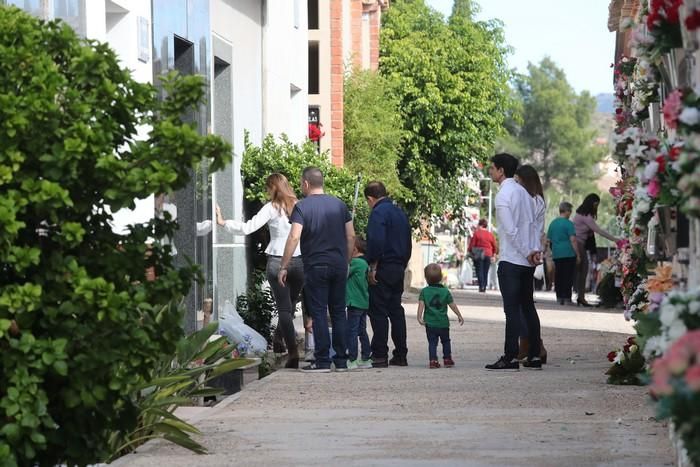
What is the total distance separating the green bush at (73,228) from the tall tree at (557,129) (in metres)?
133

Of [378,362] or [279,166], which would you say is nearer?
[378,362]

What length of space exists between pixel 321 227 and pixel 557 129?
5007 inches

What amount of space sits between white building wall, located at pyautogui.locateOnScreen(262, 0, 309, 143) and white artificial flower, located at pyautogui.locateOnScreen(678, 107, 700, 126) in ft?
59.2

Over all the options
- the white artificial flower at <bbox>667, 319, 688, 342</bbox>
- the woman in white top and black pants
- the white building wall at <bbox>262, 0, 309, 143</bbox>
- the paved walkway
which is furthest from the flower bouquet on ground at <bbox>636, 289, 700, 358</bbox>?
the white building wall at <bbox>262, 0, 309, 143</bbox>

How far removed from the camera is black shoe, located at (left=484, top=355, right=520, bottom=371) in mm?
14673

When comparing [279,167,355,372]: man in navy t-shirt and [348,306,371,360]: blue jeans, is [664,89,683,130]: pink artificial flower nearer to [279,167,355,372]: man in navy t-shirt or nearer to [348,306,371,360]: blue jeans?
[279,167,355,372]: man in navy t-shirt

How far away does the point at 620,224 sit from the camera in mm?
12375

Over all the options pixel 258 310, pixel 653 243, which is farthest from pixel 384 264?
pixel 653 243

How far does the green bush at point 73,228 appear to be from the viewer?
22.7 feet

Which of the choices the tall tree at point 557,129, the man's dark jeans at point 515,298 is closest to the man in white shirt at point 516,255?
the man's dark jeans at point 515,298

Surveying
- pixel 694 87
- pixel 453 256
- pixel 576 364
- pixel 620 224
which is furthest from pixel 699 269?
pixel 453 256

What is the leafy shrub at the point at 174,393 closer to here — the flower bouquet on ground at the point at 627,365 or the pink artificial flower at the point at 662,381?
the flower bouquet on ground at the point at 627,365

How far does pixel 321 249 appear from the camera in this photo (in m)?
14.6

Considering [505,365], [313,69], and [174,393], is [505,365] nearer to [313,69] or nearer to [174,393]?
[174,393]
